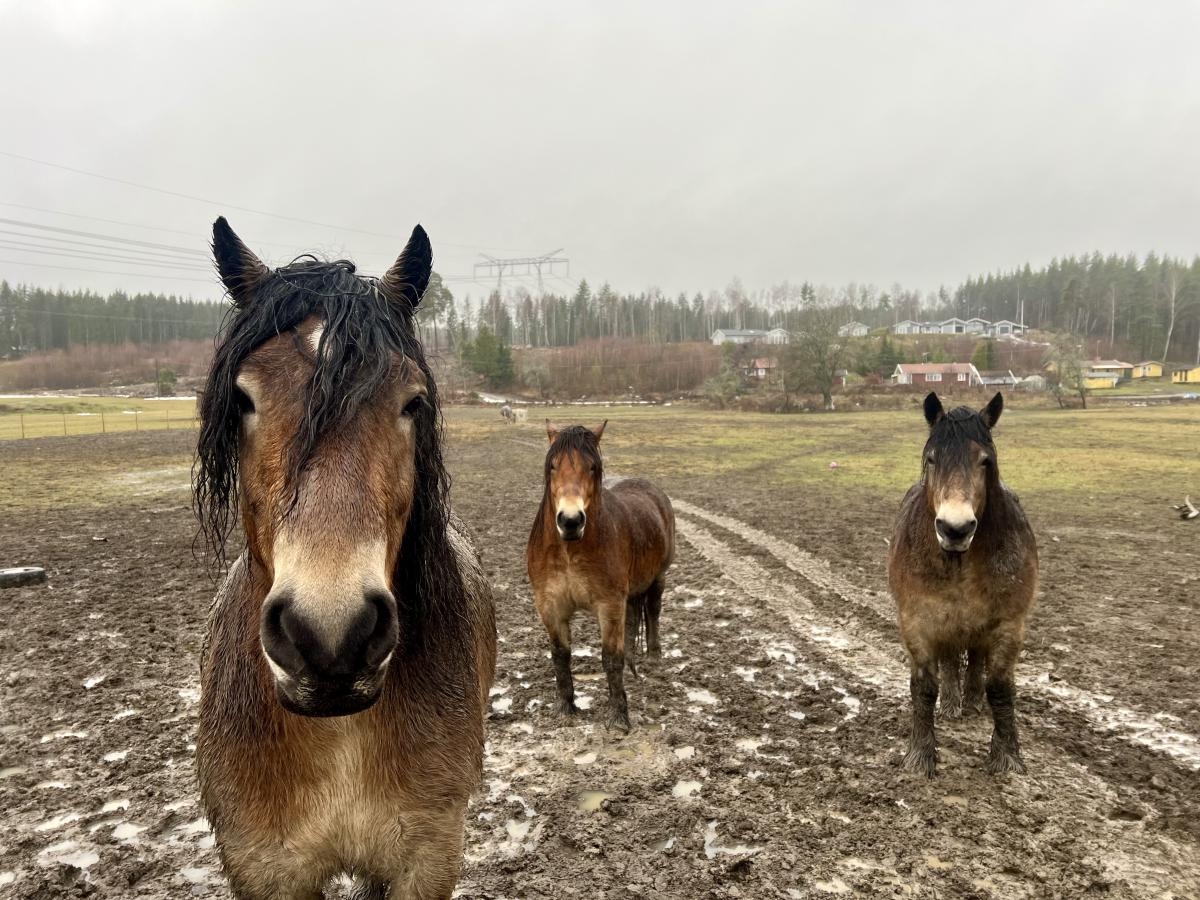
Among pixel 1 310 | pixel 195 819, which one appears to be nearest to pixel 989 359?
pixel 195 819

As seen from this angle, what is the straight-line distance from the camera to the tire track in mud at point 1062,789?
359cm

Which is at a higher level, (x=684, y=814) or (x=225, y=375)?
(x=225, y=375)

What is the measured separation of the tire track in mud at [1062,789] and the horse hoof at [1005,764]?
0.09 metres

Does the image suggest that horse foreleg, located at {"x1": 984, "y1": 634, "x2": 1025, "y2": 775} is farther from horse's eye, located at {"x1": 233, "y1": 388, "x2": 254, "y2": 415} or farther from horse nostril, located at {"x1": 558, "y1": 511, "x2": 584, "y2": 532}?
horse's eye, located at {"x1": 233, "y1": 388, "x2": 254, "y2": 415}

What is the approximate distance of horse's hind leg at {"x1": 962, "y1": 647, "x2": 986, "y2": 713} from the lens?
5.47 meters

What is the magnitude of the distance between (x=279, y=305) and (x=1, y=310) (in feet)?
396

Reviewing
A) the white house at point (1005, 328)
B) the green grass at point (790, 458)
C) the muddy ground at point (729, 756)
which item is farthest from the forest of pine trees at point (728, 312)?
the muddy ground at point (729, 756)

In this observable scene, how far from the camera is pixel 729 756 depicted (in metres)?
4.85

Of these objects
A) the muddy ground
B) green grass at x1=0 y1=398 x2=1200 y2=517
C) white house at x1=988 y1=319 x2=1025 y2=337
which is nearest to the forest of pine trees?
white house at x1=988 y1=319 x2=1025 y2=337

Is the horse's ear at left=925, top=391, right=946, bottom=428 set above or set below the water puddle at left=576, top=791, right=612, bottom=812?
above

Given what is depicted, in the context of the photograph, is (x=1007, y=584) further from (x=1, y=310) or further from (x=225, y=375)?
(x=1, y=310)

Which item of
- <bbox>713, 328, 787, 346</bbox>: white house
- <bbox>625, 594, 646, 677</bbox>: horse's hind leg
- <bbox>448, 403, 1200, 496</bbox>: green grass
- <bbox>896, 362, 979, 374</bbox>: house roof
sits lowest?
<bbox>448, 403, 1200, 496</bbox>: green grass

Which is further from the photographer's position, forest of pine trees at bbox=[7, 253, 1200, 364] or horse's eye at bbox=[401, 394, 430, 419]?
forest of pine trees at bbox=[7, 253, 1200, 364]

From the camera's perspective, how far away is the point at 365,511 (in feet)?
5.09
